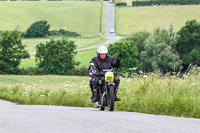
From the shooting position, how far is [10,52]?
9731cm

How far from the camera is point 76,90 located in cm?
1773

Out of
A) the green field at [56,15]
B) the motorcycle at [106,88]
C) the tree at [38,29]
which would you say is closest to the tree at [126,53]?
the green field at [56,15]

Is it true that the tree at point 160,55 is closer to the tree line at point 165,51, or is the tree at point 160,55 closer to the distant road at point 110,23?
the tree line at point 165,51

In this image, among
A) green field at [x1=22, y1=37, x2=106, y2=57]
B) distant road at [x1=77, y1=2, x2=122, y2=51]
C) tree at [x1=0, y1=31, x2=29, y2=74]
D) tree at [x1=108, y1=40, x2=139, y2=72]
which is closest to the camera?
tree at [x1=108, y1=40, x2=139, y2=72]

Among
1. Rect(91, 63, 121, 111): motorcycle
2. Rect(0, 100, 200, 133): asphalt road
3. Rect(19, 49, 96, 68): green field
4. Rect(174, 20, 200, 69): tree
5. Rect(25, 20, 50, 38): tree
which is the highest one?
Rect(25, 20, 50, 38): tree

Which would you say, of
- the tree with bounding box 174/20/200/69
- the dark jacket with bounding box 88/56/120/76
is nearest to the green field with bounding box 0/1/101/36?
the tree with bounding box 174/20/200/69

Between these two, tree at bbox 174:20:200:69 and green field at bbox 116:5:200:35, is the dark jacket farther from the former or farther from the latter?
green field at bbox 116:5:200:35

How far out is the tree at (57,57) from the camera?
95.1 m

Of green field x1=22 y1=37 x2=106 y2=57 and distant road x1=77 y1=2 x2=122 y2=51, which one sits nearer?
green field x1=22 y1=37 x2=106 y2=57

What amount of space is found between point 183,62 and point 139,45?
17.4 meters

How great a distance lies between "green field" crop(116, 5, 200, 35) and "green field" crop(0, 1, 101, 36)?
7.93 meters

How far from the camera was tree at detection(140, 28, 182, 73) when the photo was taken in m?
85.8

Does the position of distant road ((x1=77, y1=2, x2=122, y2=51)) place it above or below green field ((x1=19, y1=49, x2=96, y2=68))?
above

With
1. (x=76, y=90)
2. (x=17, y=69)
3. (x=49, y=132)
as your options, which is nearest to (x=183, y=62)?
(x=17, y=69)
